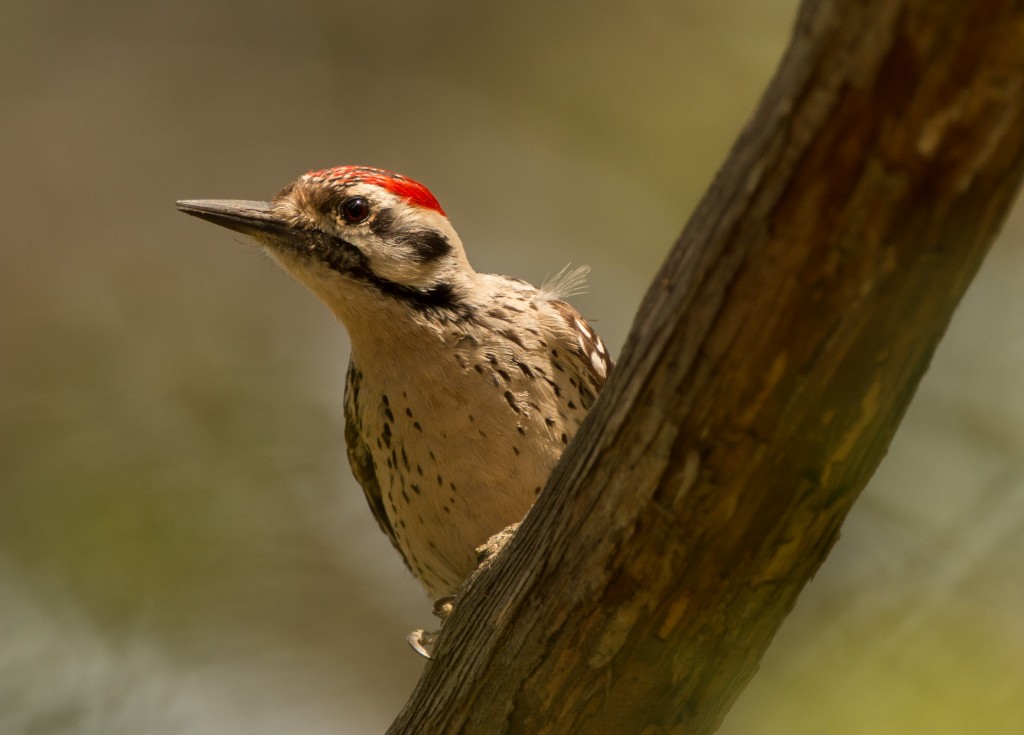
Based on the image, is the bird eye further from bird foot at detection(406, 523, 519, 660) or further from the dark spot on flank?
bird foot at detection(406, 523, 519, 660)

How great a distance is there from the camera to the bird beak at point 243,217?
165 inches

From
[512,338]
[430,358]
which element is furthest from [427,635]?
[512,338]

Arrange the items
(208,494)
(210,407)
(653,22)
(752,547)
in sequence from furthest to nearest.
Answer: (653,22) → (210,407) → (208,494) → (752,547)

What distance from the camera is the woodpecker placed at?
13.2 feet

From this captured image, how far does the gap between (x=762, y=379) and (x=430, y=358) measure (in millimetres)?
2116

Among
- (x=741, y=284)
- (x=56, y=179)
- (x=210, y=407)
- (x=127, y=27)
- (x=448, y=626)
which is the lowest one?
(x=448, y=626)

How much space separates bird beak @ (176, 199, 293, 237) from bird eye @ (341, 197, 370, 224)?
0.69 feet

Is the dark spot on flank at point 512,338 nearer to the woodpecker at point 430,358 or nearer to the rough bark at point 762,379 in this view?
the woodpecker at point 430,358

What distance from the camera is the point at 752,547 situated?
229cm

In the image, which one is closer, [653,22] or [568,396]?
[568,396]

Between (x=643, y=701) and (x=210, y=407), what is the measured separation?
5144 millimetres

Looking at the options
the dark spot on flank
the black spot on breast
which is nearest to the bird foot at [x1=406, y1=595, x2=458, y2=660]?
the black spot on breast

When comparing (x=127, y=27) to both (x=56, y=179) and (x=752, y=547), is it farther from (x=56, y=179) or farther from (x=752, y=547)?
(x=752, y=547)

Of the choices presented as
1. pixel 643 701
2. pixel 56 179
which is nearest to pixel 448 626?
pixel 643 701
